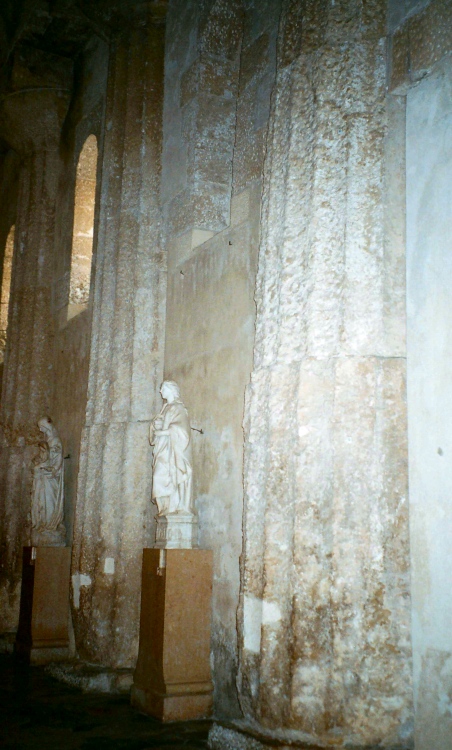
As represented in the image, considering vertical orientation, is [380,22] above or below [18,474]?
above

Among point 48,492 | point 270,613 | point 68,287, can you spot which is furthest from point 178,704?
point 68,287

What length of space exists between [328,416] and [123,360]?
3597 millimetres

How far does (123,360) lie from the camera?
725cm

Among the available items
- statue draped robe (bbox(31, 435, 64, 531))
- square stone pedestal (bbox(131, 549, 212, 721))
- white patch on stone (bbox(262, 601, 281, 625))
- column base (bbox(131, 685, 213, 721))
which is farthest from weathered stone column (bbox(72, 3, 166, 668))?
white patch on stone (bbox(262, 601, 281, 625))

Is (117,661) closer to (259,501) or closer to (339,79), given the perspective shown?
(259,501)

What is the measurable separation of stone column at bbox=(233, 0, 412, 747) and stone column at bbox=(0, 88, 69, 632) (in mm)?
5905

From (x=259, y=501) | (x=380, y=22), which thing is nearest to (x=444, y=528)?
(x=259, y=501)

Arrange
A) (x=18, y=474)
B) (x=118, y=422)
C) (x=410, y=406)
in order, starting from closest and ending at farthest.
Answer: (x=410, y=406) < (x=118, y=422) < (x=18, y=474)

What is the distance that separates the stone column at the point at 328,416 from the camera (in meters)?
3.79

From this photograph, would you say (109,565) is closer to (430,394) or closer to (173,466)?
(173,466)

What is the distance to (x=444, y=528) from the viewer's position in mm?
3877

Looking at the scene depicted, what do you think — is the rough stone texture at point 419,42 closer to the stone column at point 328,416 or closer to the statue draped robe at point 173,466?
the stone column at point 328,416

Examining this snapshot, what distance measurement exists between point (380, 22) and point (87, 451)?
15.2 feet

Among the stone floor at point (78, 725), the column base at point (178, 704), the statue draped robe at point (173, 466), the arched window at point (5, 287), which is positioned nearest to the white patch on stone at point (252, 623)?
the stone floor at point (78, 725)
